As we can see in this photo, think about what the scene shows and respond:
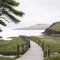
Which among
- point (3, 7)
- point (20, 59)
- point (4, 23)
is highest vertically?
point (3, 7)

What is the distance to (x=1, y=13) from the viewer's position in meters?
31.5

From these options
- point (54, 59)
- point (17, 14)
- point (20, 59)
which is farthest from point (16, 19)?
point (54, 59)

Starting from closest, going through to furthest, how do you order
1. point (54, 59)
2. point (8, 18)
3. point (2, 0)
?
point (54, 59)
point (2, 0)
point (8, 18)

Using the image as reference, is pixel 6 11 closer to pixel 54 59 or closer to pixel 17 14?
pixel 17 14

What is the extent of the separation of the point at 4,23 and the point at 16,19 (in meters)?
1.94

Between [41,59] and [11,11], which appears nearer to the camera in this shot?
[41,59]

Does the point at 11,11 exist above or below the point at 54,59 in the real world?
above

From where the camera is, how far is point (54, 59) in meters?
21.4

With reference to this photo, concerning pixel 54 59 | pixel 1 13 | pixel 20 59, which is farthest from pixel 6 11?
pixel 54 59

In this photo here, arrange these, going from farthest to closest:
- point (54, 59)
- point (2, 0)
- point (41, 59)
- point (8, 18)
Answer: point (8, 18) → point (2, 0) → point (41, 59) → point (54, 59)

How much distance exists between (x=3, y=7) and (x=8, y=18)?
211 centimetres

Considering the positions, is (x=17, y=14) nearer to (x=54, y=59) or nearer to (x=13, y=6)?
(x=13, y=6)

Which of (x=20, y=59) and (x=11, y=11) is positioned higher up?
(x=11, y=11)

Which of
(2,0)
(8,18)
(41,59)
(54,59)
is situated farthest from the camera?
(8,18)
